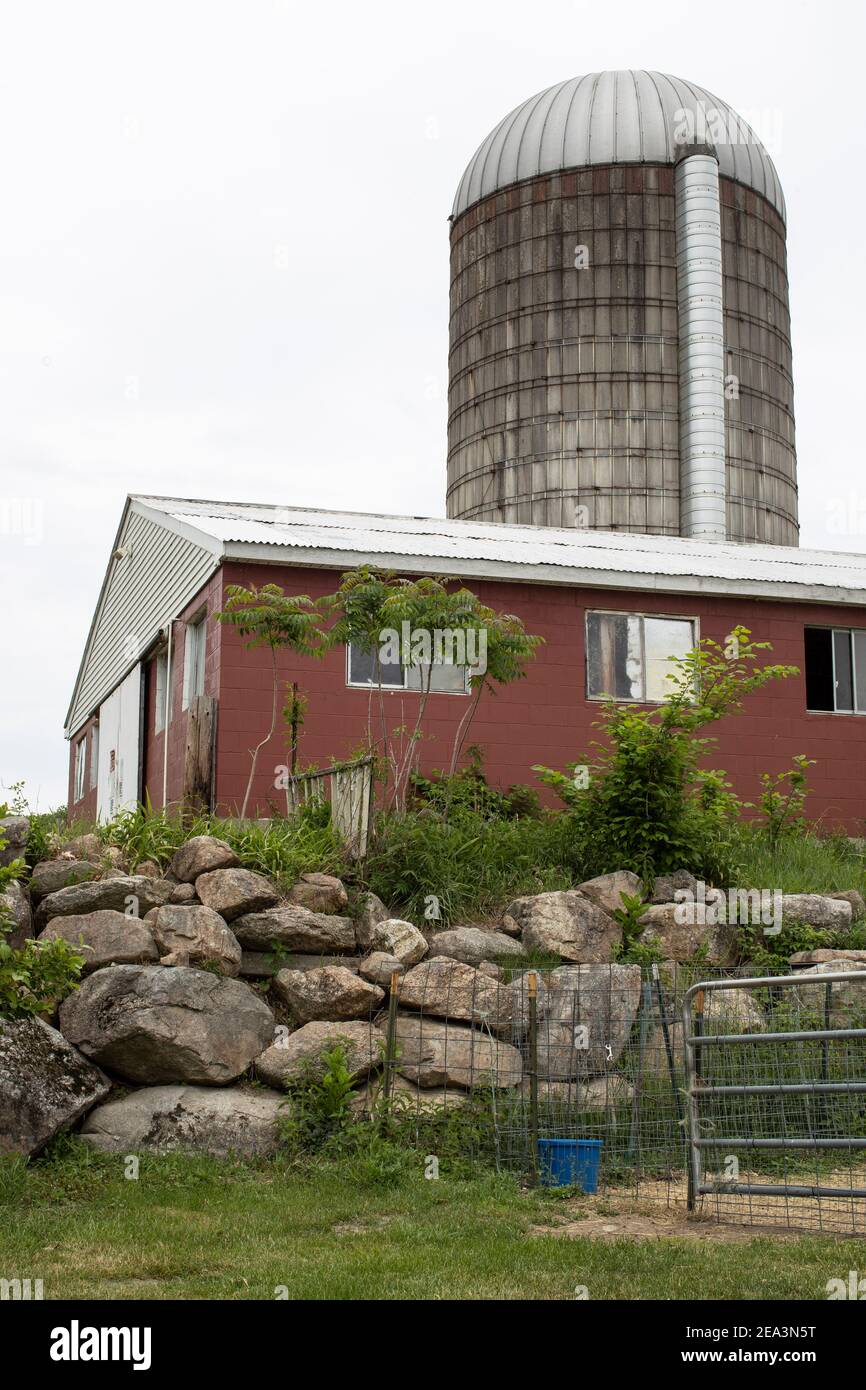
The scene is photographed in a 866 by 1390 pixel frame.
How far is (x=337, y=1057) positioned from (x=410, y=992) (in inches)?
38.2

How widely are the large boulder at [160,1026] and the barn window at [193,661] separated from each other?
25.9 feet

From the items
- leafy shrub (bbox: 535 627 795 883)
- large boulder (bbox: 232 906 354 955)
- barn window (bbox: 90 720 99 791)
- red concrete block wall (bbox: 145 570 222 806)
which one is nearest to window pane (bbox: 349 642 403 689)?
red concrete block wall (bbox: 145 570 222 806)

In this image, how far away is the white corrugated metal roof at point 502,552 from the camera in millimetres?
17422

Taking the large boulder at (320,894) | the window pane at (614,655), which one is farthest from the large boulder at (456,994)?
the window pane at (614,655)

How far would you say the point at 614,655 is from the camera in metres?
18.7

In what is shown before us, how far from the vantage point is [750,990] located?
1264cm

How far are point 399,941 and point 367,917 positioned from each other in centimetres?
47

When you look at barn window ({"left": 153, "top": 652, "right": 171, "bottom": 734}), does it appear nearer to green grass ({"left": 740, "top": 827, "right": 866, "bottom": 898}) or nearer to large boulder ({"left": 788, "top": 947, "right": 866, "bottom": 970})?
green grass ({"left": 740, "top": 827, "right": 866, "bottom": 898})

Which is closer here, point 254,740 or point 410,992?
point 410,992

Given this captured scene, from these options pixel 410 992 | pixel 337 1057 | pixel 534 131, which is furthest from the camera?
pixel 534 131

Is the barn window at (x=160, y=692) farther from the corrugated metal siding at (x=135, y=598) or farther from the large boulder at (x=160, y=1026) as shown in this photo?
the large boulder at (x=160, y=1026)
